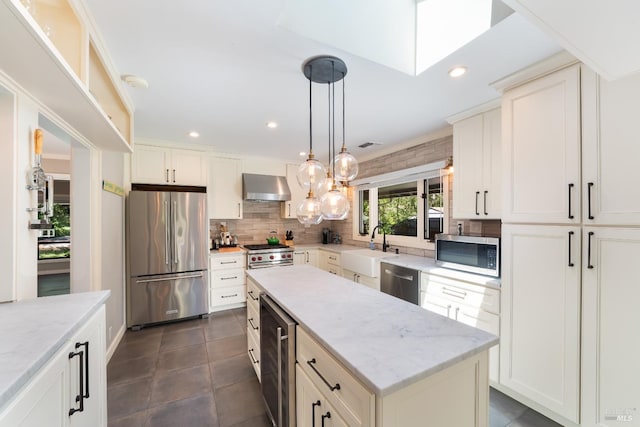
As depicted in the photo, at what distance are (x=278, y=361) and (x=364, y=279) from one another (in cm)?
209

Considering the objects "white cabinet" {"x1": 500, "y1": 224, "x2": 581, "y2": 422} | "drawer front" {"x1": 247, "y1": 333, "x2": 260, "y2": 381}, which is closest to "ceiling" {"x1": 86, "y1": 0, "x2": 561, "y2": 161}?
"white cabinet" {"x1": 500, "y1": 224, "x2": 581, "y2": 422}

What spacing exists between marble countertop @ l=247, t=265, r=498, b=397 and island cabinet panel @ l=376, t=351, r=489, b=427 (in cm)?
7

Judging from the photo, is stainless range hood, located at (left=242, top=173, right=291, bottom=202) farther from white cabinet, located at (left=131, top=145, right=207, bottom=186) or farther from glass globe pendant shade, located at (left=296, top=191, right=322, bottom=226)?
glass globe pendant shade, located at (left=296, top=191, right=322, bottom=226)

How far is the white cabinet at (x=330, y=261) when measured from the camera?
3.96 m

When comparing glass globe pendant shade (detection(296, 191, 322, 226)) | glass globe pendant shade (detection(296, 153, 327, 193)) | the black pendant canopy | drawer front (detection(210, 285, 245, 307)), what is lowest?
drawer front (detection(210, 285, 245, 307))

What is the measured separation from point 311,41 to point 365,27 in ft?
1.15

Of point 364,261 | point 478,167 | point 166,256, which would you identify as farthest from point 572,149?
point 166,256

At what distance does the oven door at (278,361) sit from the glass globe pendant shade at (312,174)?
32.0 inches

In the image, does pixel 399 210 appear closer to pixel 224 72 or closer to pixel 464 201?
pixel 464 201

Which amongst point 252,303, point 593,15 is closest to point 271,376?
point 252,303

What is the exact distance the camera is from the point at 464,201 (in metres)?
2.50

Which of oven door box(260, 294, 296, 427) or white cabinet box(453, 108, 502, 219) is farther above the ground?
white cabinet box(453, 108, 502, 219)

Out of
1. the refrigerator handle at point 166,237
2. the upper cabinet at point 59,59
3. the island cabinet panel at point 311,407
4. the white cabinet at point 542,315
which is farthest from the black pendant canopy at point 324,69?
the refrigerator handle at point 166,237

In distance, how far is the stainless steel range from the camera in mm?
3775
